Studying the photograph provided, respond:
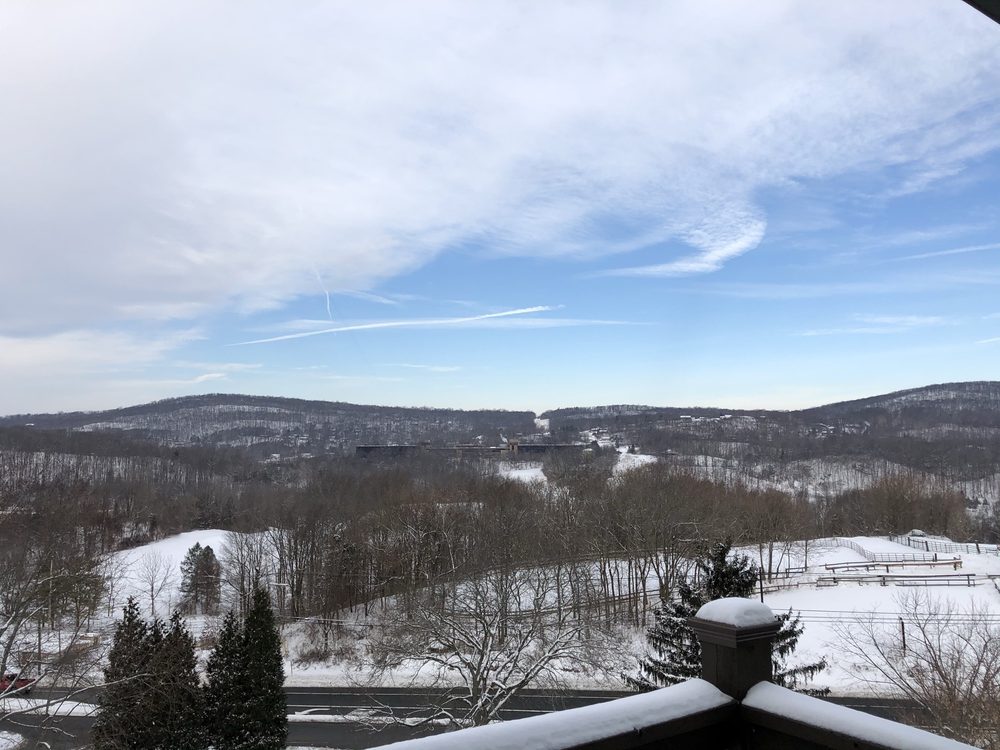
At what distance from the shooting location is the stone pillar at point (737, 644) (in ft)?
7.68

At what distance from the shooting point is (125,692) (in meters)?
12.7

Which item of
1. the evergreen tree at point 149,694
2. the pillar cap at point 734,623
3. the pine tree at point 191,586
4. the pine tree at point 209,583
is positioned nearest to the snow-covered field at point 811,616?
the pine tree at point 191,586

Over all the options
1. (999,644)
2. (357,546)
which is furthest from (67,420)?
(999,644)

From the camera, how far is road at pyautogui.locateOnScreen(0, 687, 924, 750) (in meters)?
17.4

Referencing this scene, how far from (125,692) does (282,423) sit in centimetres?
12948

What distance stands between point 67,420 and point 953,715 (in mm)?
150817

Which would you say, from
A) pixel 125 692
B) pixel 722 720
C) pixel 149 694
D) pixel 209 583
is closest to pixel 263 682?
pixel 149 694

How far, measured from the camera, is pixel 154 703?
14000 millimetres

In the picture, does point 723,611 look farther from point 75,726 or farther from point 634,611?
point 634,611

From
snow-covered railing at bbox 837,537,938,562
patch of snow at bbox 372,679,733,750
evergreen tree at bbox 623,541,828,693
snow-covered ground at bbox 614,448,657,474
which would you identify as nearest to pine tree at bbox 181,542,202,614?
snow-covered ground at bbox 614,448,657,474

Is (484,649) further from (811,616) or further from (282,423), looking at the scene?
(282,423)

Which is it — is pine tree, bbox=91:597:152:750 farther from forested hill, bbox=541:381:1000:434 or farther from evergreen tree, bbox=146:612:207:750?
forested hill, bbox=541:381:1000:434

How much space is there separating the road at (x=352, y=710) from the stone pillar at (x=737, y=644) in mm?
15595

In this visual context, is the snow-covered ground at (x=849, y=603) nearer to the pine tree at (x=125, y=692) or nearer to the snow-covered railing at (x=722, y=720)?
the pine tree at (x=125, y=692)
